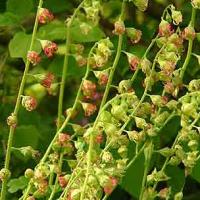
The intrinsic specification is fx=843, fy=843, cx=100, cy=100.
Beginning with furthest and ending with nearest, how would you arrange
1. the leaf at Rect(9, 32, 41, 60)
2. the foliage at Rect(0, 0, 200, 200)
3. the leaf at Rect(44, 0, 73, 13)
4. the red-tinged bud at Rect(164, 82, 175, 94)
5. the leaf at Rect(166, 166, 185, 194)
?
the leaf at Rect(44, 0, 73, 13) → the leaf at Rect(166, 166, 185, 194) → the leaf at Rect(9, 32, 41, 60) → the red-tinged bud at Rect(164, 82, 175, 94) → the foliage at Rect(0, 0, 200, 200)

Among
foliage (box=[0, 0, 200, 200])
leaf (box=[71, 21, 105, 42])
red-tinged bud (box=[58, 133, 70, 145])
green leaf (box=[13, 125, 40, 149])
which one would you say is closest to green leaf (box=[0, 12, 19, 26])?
foliage (box=[0, 0, 200, 200])

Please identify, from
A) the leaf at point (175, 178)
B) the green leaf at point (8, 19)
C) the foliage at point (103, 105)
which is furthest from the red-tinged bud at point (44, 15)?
the leaf at point (175, 178)

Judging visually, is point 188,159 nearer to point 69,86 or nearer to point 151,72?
point 151,72

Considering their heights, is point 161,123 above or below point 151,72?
below

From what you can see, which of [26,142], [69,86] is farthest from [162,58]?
[69,86]

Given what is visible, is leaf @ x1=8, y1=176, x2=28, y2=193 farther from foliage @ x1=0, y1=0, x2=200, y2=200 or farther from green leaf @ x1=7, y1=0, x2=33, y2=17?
green leaf @ x1=7, y1=0, x2=33, y2=17

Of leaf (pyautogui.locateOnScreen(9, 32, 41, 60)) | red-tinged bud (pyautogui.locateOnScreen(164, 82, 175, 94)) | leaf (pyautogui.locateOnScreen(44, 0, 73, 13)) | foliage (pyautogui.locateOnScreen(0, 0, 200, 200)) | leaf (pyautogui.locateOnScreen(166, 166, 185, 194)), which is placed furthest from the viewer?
leaf (pyautogui.locateOnScreen(44, 0, 73, 13))
